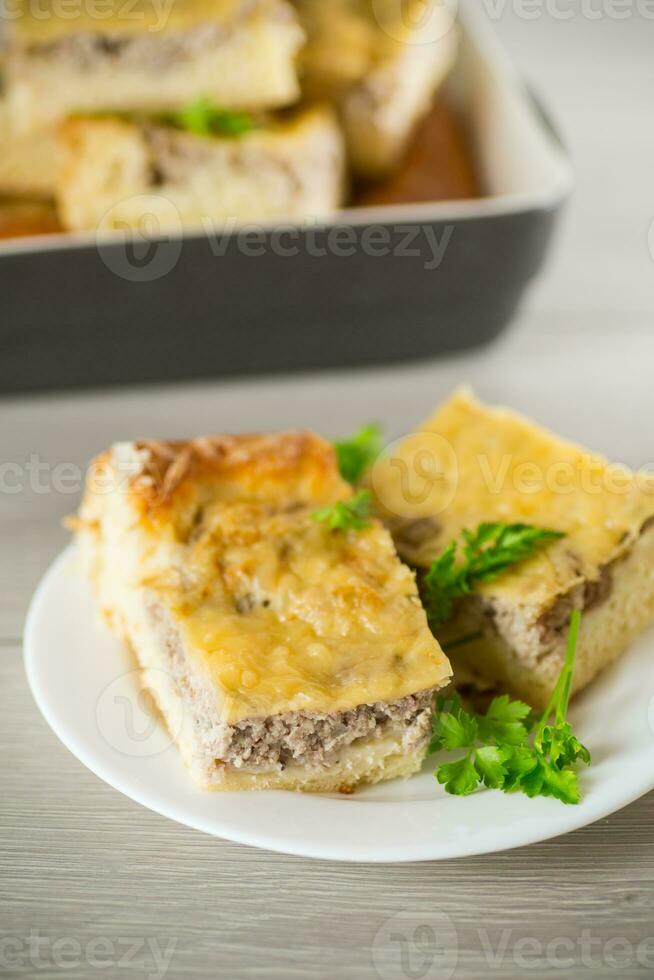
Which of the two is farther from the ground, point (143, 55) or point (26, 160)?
point (143, 55)

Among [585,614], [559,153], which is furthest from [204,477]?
[559,153]

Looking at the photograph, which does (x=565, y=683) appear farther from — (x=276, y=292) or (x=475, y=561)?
(x=276, y=292)

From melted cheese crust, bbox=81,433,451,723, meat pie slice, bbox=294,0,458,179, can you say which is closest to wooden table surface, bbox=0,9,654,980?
melted cheese crust, bbox=81,433,451,723

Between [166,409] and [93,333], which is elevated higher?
[93,333]

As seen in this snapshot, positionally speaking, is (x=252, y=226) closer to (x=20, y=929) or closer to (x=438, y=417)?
(x=438, y=417)

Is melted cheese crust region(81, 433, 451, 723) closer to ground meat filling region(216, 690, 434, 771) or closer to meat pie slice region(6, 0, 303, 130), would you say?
ground meat filling region(216, 690, 434, 771)

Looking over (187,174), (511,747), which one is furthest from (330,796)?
(187,174)
